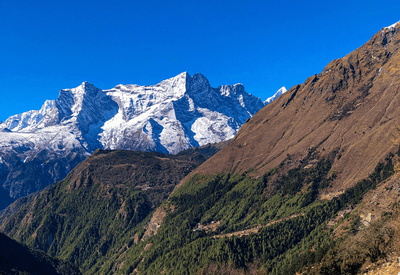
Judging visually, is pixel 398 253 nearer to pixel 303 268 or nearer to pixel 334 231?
pixel 303 268

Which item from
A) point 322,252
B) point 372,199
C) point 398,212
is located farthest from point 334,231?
point 398,212

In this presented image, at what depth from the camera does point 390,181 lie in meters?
195

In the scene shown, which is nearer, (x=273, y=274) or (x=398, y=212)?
(x=398, y=212)

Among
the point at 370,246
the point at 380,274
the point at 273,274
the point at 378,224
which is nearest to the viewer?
the point at 380,274

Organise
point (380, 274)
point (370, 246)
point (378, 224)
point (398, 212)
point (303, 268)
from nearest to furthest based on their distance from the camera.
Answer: point (380, 274) → point (398, 212) → point (370, 246) → point (378, 224) → point (303, 268)

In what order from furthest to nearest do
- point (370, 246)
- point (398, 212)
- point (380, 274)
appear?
point (370, 246) → point (398, 212) → point (380, 274)

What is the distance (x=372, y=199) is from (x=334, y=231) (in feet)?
102

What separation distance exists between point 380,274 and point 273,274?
134737mm

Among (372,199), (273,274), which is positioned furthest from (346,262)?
(372,199)

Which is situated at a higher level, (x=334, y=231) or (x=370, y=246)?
(x=370, y=246)

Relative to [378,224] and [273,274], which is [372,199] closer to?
[273,274]

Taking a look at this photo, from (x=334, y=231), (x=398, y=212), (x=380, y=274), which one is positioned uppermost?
(x=398, y=212)

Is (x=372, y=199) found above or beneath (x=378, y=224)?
beneath

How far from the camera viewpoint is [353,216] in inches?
7731
